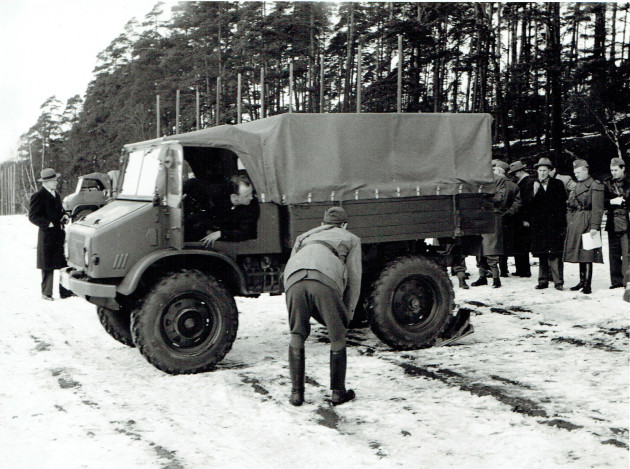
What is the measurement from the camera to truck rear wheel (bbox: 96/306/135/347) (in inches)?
294

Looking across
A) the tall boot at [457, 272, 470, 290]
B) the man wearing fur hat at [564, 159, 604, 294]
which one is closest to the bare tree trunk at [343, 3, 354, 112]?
the tall boot at [457, 272, 470, 290]

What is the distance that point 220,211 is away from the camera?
7102 mm

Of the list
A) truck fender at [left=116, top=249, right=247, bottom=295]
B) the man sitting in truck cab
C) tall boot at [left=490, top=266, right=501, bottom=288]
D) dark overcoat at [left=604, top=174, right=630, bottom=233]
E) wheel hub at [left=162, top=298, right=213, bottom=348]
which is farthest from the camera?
tall boot at [left=490, top=266, right=501, bottom=288]

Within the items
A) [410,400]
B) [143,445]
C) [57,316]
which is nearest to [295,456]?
[143,445]

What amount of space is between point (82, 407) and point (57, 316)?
4.17m

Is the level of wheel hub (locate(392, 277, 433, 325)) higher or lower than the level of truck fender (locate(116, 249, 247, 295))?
lower

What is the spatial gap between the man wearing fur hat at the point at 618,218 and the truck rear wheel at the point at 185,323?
617 cm

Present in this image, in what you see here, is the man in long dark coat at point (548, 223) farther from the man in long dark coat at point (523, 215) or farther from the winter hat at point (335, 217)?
the winter hat at point (335, 217)

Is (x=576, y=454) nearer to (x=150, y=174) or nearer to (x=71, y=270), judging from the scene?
(x=150, y=174)

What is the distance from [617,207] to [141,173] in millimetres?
6925

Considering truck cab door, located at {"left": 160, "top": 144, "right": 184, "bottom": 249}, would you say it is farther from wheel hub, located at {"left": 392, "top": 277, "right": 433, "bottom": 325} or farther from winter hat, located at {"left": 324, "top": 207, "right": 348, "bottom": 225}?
wheel hub, located at {"left": 392, "top": 277, "right": 433, "bottom": 325}

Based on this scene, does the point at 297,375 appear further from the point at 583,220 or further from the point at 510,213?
the point at 510,213

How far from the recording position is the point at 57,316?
30.6 ft

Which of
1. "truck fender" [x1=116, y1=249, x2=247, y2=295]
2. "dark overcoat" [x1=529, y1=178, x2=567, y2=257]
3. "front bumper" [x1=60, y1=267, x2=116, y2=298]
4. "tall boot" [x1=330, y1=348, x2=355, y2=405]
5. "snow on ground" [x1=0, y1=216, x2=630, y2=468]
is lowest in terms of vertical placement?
"snow on ground" [x1=0, y1=216, x2=630, y2=468]
